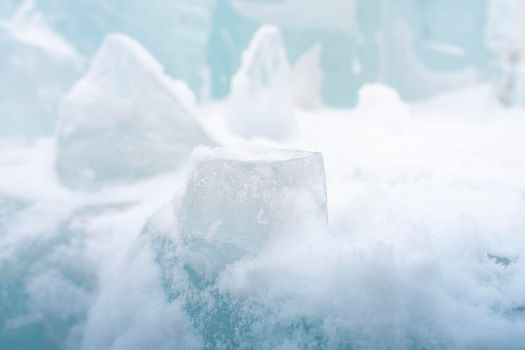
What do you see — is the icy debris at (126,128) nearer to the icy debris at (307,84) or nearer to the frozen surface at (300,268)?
the frozen surface at (300,268)

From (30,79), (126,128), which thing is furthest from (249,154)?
(30,79)

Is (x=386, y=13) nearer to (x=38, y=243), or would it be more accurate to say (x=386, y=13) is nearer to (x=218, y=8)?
(x=218, y=8)

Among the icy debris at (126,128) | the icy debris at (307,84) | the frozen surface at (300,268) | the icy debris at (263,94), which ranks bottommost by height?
the frozen surface at (300,268)

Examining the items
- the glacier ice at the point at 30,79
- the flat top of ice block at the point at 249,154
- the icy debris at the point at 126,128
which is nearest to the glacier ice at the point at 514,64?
the icy debris at the point at 126,128

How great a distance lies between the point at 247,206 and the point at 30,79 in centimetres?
609

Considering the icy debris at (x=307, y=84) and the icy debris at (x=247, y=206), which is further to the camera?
the icy debris at (x=307, y=84)

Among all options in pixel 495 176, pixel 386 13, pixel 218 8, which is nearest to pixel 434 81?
pixel 386 13

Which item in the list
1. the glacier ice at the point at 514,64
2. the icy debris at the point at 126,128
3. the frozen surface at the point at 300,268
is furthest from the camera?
the glacier ice at the point at 514,64

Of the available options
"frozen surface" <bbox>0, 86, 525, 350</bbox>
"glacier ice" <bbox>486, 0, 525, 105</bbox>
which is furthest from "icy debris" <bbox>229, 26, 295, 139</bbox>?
"glacier ice" <bbox>486, 0, 525, 105</bbox>

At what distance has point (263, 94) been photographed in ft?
18.3

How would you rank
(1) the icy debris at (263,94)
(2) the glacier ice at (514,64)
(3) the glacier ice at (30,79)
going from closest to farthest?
(1) the icy debris at (263,94) → (3) the glacier ice at (30,79) → (2) the glacier ice at (514,64)

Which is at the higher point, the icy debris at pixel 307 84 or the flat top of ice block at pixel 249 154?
the icy debris at pixel 307 84

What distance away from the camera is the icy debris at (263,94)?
529 cm

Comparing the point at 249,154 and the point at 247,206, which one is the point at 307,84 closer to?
the point at 249,154
